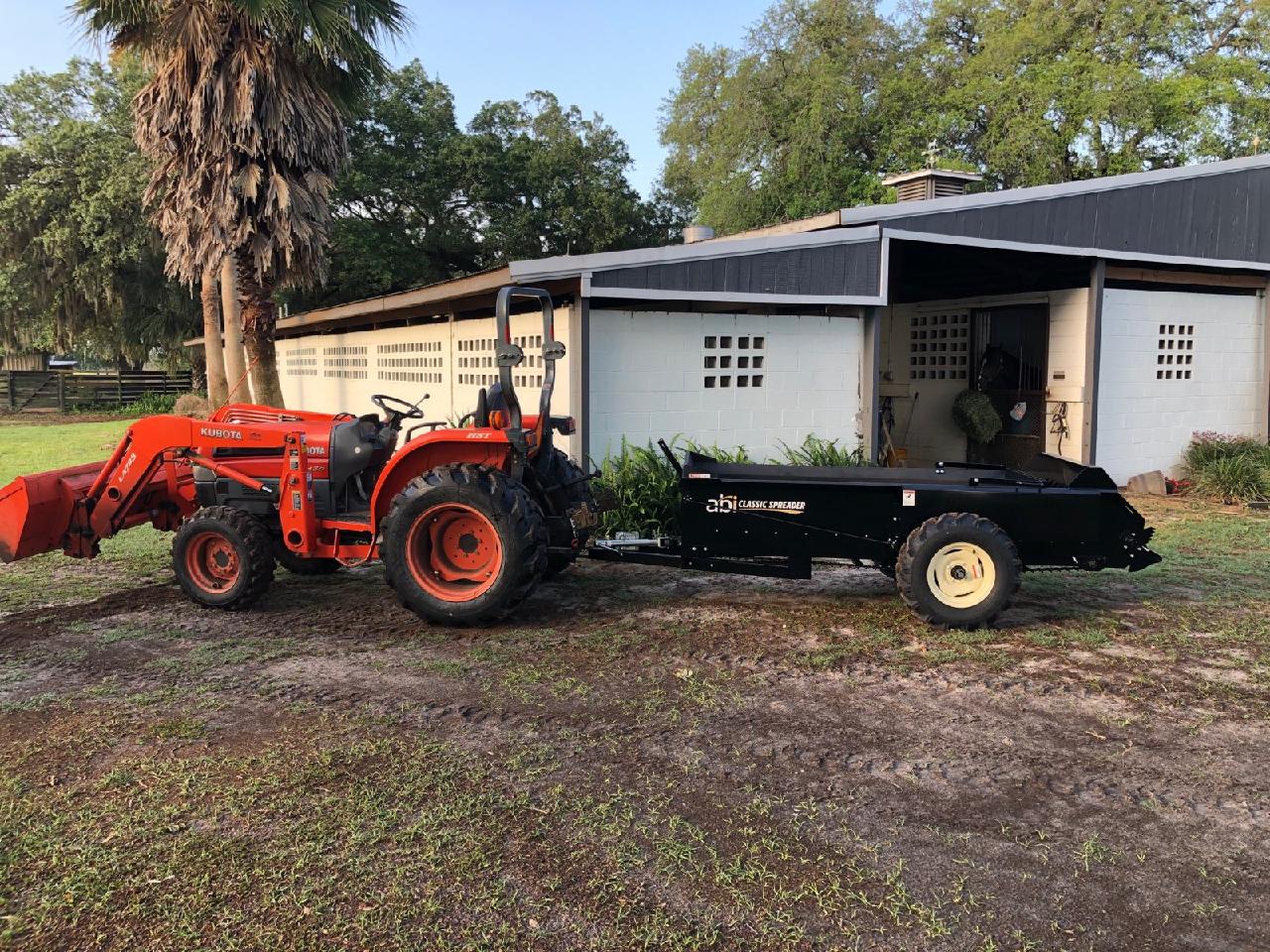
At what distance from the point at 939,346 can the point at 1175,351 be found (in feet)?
10.8

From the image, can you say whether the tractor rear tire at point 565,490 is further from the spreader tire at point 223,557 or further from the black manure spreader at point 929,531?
the spreader tire at point 223,557

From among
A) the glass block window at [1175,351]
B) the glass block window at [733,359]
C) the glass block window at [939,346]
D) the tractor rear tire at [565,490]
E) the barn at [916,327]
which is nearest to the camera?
the tractor rear tire at [565,490]

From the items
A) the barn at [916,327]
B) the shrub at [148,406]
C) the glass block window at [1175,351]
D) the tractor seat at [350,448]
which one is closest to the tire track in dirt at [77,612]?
the tractor seat at [350,448]

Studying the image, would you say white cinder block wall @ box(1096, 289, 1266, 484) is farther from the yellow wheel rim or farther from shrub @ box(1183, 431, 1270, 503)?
the yellow wheel rim

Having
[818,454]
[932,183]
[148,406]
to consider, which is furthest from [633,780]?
[148,406]

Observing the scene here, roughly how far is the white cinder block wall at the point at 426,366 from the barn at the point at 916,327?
0.15 feet

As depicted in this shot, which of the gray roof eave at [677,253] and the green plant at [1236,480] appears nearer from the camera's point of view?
the gray roof eave at [677,253]

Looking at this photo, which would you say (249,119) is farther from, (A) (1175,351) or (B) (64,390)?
(B) (64,390)

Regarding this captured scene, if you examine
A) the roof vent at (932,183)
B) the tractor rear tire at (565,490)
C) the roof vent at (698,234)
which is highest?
the roof vent at (932,183)

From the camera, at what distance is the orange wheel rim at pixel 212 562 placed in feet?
19.9

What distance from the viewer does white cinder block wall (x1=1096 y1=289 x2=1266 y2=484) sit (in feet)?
39.3

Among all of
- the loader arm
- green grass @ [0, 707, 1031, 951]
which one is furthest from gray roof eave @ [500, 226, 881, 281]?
green grass @ [0, 707, 1031, 951]

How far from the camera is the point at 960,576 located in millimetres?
5781

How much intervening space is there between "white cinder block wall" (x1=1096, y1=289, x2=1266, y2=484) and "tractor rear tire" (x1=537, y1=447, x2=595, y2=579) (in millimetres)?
8009
